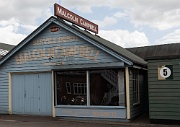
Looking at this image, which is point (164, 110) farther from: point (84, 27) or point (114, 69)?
point (84, 27)

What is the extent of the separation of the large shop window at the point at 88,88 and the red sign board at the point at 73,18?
11.1 ft

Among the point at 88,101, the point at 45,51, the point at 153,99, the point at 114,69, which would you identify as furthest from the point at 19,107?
the point at 153,99

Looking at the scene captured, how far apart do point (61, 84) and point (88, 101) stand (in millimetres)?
1856

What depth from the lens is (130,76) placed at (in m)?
12.3

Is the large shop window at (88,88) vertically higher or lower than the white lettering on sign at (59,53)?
lower

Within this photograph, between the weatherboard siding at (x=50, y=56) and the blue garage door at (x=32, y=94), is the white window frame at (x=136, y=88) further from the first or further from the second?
the blue garage door at (x=32, y=94)

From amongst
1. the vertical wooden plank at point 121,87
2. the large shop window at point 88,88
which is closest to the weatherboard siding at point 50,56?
the large shop window at point 88,88

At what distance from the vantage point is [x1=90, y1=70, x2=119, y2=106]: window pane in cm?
1229

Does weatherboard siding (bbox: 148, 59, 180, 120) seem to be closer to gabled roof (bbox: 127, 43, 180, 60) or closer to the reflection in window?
the reflection in window

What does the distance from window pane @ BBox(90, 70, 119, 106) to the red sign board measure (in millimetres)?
4015

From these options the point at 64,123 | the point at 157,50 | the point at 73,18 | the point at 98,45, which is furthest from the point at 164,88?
the point at 157,50

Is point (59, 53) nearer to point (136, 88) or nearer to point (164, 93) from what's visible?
point (136, 88)

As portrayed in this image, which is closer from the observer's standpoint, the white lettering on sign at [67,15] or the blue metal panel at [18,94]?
the white lettering on sign at [67,15]

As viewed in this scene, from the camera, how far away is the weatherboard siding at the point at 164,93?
10516 millimetres
